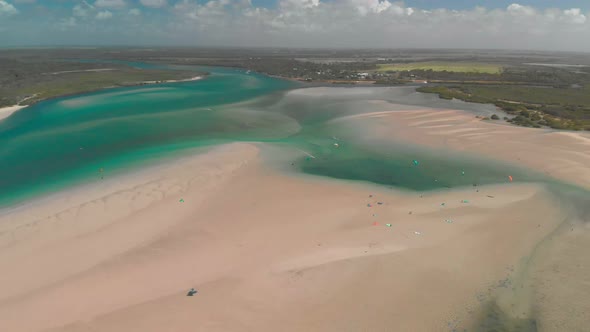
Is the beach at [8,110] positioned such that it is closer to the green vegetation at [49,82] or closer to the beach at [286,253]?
the green vegetation at [49,82]

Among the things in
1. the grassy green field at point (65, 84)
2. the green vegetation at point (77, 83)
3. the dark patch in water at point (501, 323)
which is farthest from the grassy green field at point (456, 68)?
the dark patch in water at point (501, 323)

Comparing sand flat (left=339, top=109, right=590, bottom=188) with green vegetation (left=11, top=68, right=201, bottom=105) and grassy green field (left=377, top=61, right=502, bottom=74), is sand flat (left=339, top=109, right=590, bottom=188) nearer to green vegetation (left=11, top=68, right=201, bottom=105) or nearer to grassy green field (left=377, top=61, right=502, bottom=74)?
green vegetation (left=11, top=68, right=201, bottom=105)

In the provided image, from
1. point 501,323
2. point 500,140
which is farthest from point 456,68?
point 501,323

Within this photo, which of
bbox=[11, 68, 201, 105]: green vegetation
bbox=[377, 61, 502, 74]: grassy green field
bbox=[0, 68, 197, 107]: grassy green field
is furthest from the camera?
bbox=[377, 61, 502, 74]: grassy green field

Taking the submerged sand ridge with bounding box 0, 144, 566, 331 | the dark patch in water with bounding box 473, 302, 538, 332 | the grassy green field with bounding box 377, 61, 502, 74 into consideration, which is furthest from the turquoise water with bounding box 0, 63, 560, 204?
the grassy green field with bounding box 377, 61, 502, 74

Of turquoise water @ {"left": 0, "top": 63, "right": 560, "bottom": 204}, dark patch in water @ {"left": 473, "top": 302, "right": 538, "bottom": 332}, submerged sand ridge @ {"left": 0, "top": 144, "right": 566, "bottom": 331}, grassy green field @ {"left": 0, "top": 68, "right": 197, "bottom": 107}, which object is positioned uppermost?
grassy green field @ {"left": 0, "top": 68, "right": 197, "bottom": 107}

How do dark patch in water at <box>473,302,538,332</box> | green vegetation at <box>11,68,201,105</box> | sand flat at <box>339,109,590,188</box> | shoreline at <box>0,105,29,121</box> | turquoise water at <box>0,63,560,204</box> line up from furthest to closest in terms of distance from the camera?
green vegetation at <box>11,68,201,105</box>, shoreline at <box>0,105,29,121</box>, sand flat at <box>339,109,590,188</box>, turquoise water at <box>0,63,560,204</box>, dark patch in water at <box>473,302,538,332</box>

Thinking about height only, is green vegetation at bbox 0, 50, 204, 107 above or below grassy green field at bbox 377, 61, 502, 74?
below
